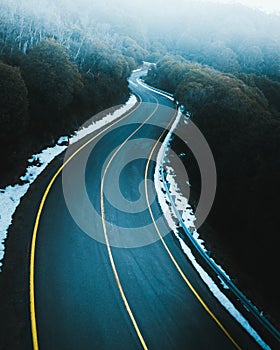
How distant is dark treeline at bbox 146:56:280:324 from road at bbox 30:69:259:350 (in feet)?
13.3

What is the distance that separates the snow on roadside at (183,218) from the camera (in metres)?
11.7

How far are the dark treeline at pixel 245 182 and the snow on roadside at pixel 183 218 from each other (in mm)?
1457

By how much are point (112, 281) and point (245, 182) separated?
1271cm

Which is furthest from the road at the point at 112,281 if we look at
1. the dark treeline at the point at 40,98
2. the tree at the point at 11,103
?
the tree at the point at 11,103

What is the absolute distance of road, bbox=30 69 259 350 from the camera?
9.65 m

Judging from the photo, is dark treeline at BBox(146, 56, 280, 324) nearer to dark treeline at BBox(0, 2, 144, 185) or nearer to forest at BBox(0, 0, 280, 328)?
forest at BBox(0, 0, 280, 328)

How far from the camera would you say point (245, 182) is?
20.5 m

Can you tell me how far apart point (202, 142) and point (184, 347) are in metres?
23.6

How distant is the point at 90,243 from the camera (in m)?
Answer: 13.9

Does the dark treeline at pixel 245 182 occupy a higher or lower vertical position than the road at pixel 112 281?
higher

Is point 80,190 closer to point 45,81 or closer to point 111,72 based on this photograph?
point 45,81

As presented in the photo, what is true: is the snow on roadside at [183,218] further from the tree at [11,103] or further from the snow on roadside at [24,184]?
the tree at [11,103]

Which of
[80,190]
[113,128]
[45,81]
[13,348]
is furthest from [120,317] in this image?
[113,128]

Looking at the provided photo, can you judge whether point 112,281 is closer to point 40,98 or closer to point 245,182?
point 245,182
